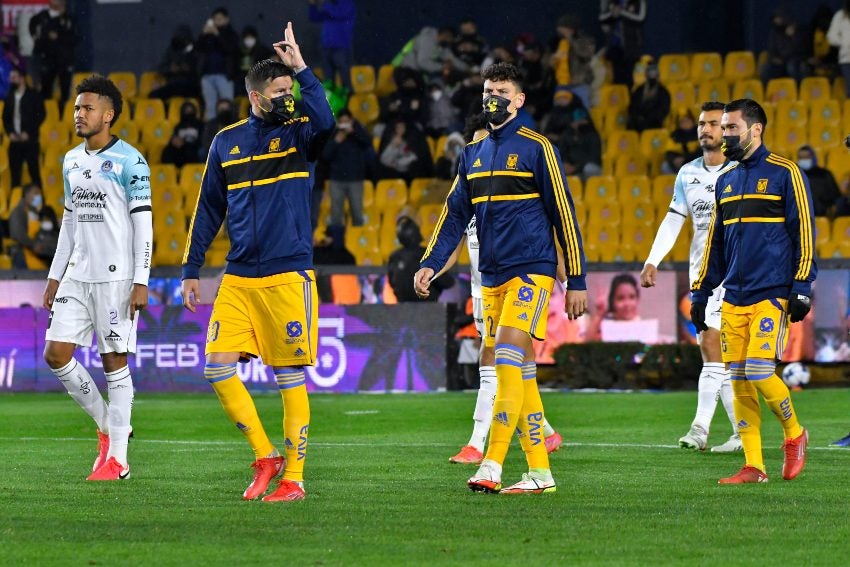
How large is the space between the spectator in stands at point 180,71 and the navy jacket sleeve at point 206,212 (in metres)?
18.5

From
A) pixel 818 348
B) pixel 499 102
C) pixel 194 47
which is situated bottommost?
pixel 818 348

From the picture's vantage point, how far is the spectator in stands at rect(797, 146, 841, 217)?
70.0ft

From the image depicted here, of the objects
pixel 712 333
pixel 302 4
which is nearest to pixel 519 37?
pixel 302 4

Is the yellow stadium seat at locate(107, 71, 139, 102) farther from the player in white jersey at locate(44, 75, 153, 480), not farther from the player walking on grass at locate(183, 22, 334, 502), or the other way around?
the player walking on grass at locate(183, 22, 334, 502)

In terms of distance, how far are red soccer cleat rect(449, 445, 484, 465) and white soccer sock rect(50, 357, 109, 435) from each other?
91.0 inches

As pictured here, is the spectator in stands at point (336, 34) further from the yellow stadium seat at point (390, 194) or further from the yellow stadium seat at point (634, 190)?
the yellow stadium seat at point (634, 190)

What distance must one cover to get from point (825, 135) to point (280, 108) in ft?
53.8

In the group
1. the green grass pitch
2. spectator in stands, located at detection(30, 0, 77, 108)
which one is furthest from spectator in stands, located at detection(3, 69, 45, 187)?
the green grass pitch

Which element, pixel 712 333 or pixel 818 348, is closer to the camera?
pixel 712 333

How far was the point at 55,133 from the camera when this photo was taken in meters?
26.3

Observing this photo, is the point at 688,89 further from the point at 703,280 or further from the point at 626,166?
the point at 703,280

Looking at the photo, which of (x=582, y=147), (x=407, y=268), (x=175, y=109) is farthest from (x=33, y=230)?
(x=582, y=147)

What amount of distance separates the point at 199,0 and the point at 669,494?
22.2 metres

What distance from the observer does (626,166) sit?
2327 cm
